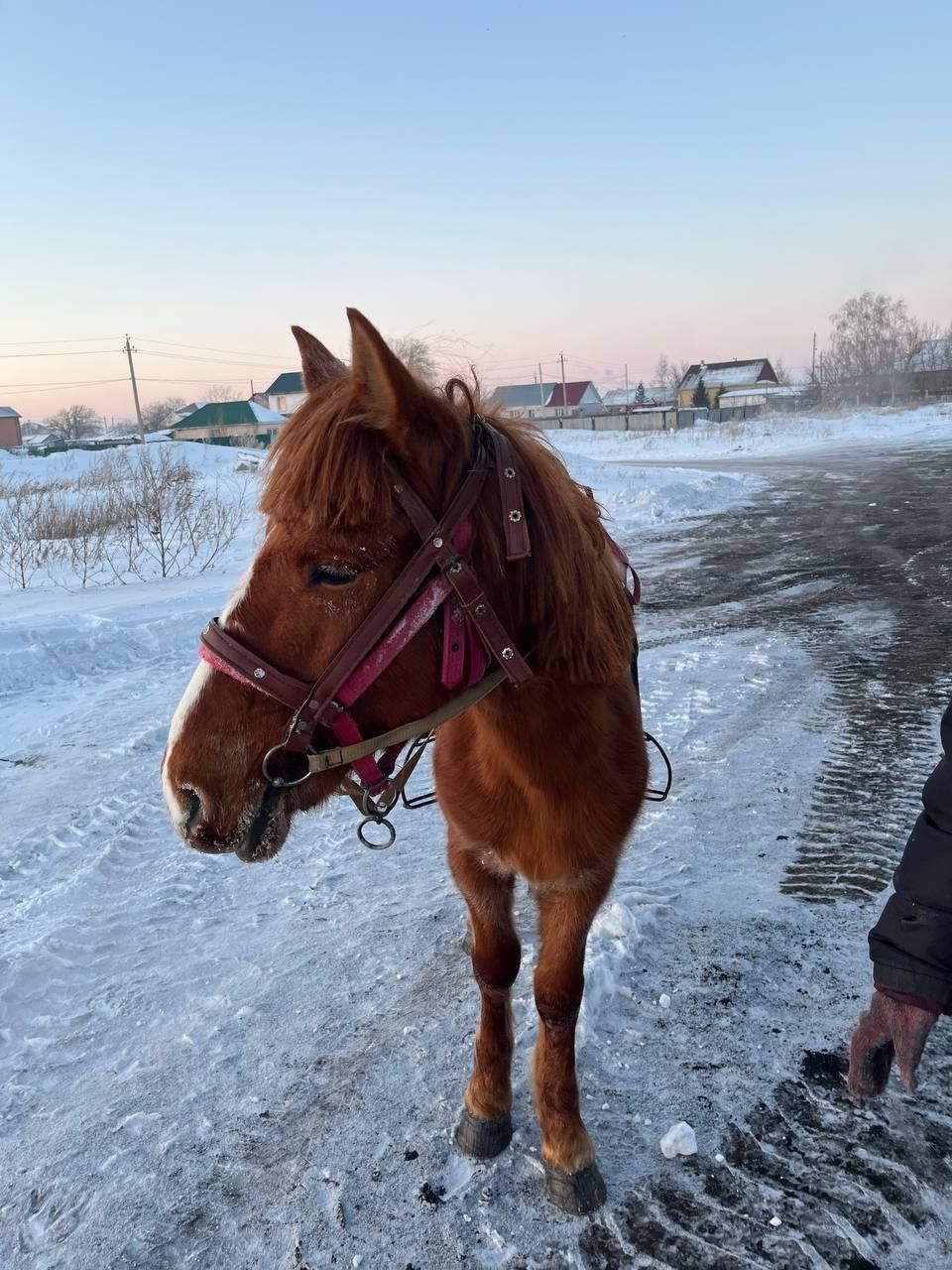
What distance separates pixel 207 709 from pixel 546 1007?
136 cm

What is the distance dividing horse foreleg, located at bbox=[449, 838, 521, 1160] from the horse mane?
31.1 inches

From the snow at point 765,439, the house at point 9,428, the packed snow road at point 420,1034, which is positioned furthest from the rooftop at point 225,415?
the packed snow road at point 420,1034

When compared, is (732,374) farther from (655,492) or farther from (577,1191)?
(577,1191)

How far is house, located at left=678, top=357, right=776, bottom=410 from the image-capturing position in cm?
7556

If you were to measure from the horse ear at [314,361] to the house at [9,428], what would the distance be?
3189 inches

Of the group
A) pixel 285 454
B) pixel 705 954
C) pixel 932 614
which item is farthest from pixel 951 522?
pixel 285 454

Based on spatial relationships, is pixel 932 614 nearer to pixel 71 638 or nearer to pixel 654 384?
pixel 71 638

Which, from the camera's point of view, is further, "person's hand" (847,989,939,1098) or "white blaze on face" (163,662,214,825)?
"person's hand" (847,989,939,1098)

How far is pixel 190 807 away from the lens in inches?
63.0

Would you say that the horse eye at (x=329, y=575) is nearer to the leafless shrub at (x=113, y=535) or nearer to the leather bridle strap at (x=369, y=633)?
the leather bridle strap at (x=369, y=633)

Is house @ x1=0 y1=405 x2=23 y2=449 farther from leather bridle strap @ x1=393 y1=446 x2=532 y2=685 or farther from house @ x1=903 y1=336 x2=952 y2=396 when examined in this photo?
leather bridle strap @ x1=393 y1=446 x2=532 y2=685

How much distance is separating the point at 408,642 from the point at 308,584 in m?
0.23

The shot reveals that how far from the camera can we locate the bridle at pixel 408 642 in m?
1.60

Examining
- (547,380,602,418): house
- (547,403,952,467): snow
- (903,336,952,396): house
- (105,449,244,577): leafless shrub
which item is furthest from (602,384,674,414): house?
(105,449,244,577): leafless shrub
